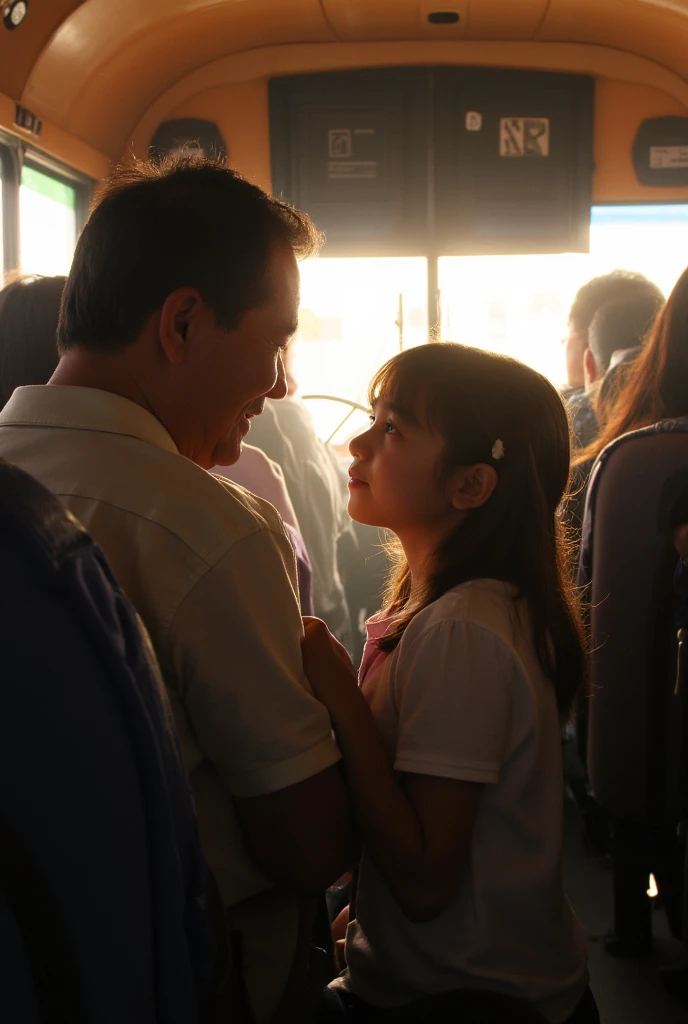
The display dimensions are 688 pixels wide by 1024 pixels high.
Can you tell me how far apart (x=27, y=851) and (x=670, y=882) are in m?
2.05

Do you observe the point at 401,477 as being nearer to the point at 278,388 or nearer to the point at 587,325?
the point at 278,388

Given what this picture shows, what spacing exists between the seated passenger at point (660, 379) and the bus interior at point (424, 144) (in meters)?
2.32

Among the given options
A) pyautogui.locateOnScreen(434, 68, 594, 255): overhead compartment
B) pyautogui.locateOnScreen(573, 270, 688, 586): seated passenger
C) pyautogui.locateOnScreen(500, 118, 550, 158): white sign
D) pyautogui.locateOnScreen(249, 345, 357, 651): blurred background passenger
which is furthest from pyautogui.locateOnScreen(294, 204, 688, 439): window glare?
pyautogui.locateOnScreen(573, 270, 688, 586): seated passenger

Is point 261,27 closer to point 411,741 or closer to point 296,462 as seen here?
point 296,462

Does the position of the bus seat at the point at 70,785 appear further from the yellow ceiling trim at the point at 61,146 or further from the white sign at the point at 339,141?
the white sign at the point at 339,141

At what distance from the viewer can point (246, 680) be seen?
92 cm

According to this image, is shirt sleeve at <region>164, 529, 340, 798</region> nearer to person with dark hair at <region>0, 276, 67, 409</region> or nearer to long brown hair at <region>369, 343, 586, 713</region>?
long brown hair at <region>369, 343, 586, 713</region>

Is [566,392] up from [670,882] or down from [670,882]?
up

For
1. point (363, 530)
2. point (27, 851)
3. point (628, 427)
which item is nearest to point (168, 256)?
point (27, 851)

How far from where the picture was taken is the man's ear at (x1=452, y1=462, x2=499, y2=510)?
4.44 ft

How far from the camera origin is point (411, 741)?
1.14m

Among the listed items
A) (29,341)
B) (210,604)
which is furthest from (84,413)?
(29,341)

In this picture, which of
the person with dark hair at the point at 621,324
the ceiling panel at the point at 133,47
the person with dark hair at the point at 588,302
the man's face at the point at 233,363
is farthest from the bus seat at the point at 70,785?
the ceiling panel at the point at 133,47

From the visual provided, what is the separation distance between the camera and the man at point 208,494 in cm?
92
